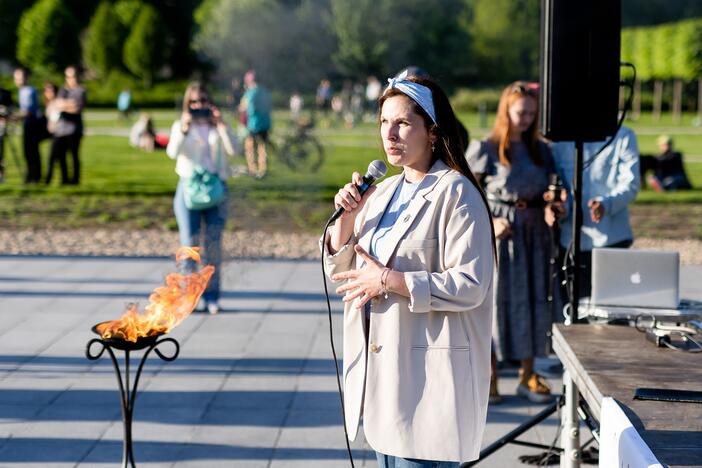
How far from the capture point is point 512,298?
6289 mm

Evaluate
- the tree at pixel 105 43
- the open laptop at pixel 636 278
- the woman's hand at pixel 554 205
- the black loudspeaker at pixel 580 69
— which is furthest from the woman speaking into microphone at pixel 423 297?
the tree at pixel 105 43

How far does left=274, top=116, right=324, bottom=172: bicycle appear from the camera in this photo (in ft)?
73.2

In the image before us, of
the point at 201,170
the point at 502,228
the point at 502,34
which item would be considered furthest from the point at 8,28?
the point at 502,228

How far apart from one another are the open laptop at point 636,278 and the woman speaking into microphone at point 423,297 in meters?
1.41

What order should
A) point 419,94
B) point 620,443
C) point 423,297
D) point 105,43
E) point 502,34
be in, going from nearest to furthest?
1. point 620,443
2. point 423,297
3. point 419,94
4. point 502,34
5. point 105,43

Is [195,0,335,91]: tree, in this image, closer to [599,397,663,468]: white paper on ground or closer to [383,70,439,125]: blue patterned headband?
[383,70,439,125]: blue patterned headband

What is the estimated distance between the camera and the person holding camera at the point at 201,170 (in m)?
8.38

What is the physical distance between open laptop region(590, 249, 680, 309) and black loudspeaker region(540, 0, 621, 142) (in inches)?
37.4

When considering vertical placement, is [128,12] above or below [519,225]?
above

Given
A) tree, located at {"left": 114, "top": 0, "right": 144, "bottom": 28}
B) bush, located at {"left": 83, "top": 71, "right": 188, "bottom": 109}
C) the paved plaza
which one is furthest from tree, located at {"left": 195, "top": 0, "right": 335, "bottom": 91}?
the paved plaza

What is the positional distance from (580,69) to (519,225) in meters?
1.25

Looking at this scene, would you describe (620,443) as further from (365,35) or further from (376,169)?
(365,35)

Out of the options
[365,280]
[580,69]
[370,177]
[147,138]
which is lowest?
[147,138]

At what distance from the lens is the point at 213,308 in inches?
346
